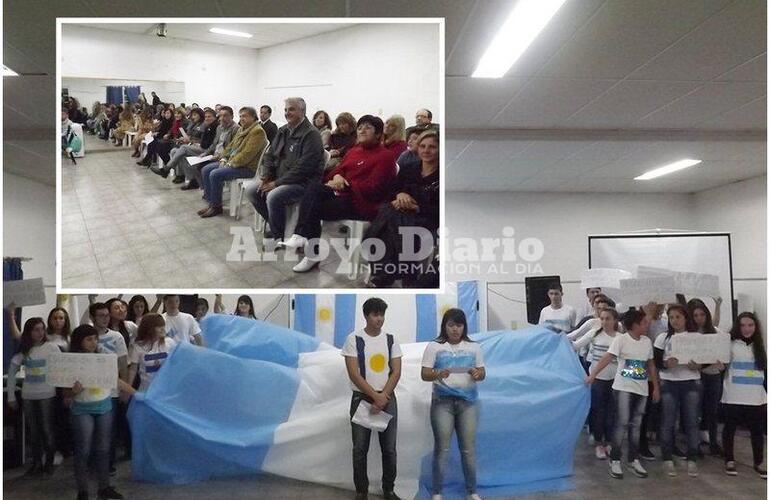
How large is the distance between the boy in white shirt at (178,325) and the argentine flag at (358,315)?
1.12 meters

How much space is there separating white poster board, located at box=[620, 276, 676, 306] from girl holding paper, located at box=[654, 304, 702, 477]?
102 mm

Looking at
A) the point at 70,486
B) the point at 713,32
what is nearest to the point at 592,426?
the point at 713,32

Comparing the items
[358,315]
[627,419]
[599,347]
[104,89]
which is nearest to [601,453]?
[627,419]

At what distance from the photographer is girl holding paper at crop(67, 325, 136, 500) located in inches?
119

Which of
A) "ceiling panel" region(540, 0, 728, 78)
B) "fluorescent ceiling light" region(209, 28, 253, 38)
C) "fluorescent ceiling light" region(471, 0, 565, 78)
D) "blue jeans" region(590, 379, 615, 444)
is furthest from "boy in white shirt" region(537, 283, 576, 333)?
"fluorescent ceiling light" region(209, 28, 253, 38)

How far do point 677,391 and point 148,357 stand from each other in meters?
3.17

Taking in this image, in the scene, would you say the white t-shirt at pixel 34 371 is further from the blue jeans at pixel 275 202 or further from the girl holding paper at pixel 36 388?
the blue jeans at pixel 275 202

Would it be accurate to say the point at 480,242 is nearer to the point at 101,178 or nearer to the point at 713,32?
the point at 713,32

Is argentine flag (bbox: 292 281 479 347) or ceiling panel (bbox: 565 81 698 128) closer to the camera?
ceiling panel (bbox: 565 81 698 128)

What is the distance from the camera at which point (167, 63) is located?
2.36 m

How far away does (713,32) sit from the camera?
290 cm

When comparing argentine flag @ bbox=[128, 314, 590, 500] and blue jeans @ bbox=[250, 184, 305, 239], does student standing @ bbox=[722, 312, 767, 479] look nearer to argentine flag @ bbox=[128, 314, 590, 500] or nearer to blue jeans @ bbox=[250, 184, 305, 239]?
argentine flag @ bbox=[128, 314, 590, 500]

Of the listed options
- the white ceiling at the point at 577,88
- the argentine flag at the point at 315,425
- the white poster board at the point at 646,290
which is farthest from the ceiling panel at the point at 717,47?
the argentine flag at the point at 315,425

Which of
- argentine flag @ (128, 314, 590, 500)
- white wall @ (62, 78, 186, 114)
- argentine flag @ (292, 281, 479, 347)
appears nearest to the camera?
white wall @ (62, 78, 186, 114)
